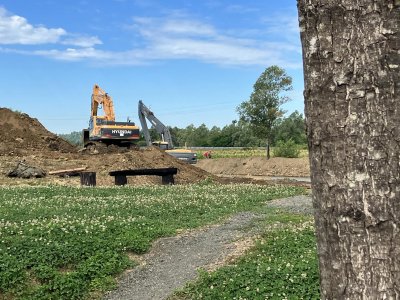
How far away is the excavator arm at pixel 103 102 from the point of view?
40.9m

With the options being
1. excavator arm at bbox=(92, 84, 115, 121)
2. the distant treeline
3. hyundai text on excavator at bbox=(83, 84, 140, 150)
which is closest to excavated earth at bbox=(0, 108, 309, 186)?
hyundai text on excavator at bbox=(83, 84, 140, 150)

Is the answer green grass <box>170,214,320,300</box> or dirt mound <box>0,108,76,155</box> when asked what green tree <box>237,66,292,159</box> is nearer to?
dirt mound <box>0,108,76,155</box>

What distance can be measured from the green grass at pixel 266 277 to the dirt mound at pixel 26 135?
98.6 ft

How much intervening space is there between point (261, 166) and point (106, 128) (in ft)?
63.0

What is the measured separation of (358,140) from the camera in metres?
2.00

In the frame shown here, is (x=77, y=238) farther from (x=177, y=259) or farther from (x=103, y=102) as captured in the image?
(x=103, y=102)

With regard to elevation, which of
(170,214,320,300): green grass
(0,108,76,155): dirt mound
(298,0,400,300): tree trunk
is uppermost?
(0,108,76,155): dirt mound

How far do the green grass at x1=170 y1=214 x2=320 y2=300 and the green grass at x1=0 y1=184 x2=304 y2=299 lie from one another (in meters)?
1.72

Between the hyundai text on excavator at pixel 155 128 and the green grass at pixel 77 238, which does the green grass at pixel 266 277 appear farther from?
the hyundai text on excavator at pixel 155 128

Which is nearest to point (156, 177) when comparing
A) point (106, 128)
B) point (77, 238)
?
point (106, 128)

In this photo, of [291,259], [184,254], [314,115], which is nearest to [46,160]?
[184,254]

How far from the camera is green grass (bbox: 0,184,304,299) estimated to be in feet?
24.6

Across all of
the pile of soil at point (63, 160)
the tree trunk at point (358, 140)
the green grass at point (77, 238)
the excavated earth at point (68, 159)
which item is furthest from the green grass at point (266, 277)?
the pile of soil at point (63, 160)

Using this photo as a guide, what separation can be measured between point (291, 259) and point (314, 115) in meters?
5.94
